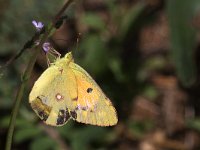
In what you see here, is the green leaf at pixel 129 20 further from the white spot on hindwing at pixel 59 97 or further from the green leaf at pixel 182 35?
the white spot on hindwing at pixel 59 97

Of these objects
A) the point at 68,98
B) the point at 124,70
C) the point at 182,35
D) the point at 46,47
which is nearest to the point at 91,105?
the point at 68,98

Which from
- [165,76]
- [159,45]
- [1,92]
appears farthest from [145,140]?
[1,92]

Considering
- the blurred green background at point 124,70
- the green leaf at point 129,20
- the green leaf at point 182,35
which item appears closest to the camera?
the green leaf at point 182,35

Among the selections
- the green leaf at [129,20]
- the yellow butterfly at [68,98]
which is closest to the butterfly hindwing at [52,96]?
the yellow butterfly at [68,98]

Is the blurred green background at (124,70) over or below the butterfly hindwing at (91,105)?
over

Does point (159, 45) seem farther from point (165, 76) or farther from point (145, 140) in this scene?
point (145, 140)

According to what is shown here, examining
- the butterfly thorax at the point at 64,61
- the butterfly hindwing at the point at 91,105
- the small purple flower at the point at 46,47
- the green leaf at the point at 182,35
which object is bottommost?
the butterfly hindwing at the point at 91,105

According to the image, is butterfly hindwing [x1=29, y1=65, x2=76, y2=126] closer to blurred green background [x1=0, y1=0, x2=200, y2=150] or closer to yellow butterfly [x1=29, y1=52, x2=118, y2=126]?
yellow butterfly [x1=29, y1=52, x2=118, y2=126]
